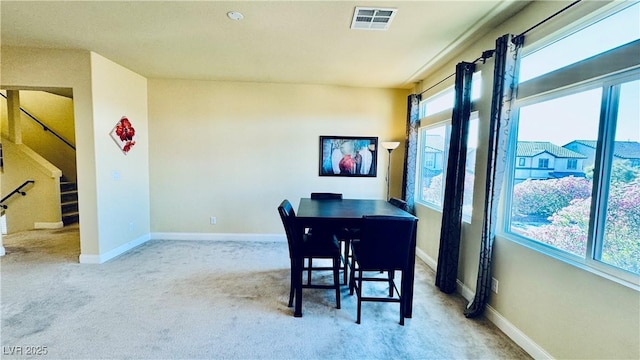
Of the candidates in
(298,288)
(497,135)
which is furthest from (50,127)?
(497,135)

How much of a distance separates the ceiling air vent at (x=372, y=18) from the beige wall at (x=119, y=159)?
3.28 meters

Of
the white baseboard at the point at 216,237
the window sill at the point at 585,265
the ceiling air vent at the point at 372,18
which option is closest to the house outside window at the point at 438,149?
the window sill at the point at 585,265

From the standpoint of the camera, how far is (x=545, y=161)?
2.10m

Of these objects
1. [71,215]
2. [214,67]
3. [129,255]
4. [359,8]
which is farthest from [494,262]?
[71,215]

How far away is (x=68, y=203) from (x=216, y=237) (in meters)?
3.61

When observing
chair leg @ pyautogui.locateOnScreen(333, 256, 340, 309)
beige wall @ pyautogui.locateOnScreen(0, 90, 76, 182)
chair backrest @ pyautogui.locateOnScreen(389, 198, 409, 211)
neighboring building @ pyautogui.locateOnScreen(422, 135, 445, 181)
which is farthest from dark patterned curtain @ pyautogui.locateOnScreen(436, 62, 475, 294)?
beige wall @ pyautogui.locateOnScreen(0, 90, 76, 182)

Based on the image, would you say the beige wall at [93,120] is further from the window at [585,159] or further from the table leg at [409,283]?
the window at [585,159]

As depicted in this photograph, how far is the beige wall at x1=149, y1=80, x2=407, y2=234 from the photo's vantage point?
4.62m

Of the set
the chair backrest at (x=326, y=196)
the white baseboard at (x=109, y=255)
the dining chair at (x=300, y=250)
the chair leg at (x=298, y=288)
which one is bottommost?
Answer: the white baseboard at (x=109, y=255)

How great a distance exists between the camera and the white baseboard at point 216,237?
15.5 ft

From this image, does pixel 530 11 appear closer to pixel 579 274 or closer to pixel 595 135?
pixel 595 135

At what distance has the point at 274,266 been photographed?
12.0ft

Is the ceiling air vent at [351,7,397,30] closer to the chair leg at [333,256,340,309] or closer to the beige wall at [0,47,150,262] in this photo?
the chair leg at [333,256,340,309]

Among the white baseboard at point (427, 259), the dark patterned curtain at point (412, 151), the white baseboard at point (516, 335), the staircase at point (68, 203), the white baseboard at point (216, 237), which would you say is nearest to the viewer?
the white baseboard at point (516, 335)
